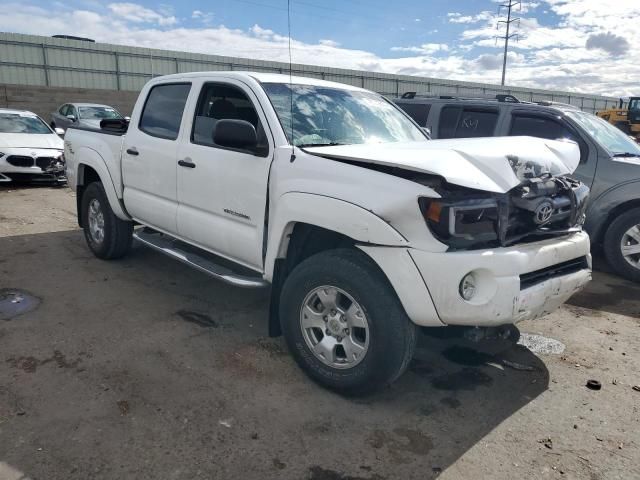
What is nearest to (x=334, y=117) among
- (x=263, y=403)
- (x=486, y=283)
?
(x=486, y=283)

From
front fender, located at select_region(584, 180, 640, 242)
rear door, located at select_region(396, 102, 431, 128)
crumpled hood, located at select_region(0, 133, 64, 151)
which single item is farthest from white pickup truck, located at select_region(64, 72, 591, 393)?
crumpled hood, located at select_region(0, 133, 64, 151)

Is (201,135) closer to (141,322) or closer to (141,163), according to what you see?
(141,163)

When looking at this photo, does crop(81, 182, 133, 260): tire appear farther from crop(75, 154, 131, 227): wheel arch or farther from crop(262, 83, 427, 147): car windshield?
crop(262, 83, 427, 147): car windshield

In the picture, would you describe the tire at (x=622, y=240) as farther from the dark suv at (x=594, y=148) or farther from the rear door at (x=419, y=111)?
the rear door at (x=419, y=111)

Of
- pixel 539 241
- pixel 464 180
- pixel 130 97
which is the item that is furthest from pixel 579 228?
pixel 130 97

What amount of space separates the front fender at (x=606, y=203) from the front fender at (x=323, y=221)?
4.11 meters

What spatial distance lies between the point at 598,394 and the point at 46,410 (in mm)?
3365

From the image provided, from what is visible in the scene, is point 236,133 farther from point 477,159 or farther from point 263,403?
point 263,403

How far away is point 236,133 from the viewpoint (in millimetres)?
3266

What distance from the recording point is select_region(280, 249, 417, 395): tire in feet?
9.05

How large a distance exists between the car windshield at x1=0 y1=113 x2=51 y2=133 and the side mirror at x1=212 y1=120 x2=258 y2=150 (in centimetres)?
933

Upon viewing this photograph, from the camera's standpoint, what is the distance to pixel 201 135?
4.07m

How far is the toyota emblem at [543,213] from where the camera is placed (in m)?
2.93

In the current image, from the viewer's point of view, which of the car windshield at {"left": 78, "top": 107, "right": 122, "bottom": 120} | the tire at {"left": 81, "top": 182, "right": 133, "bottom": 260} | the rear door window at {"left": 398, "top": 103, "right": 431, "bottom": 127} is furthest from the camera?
the car windshield at {"left": 78, "top": 107, "right": 122, "bottom": 120}
